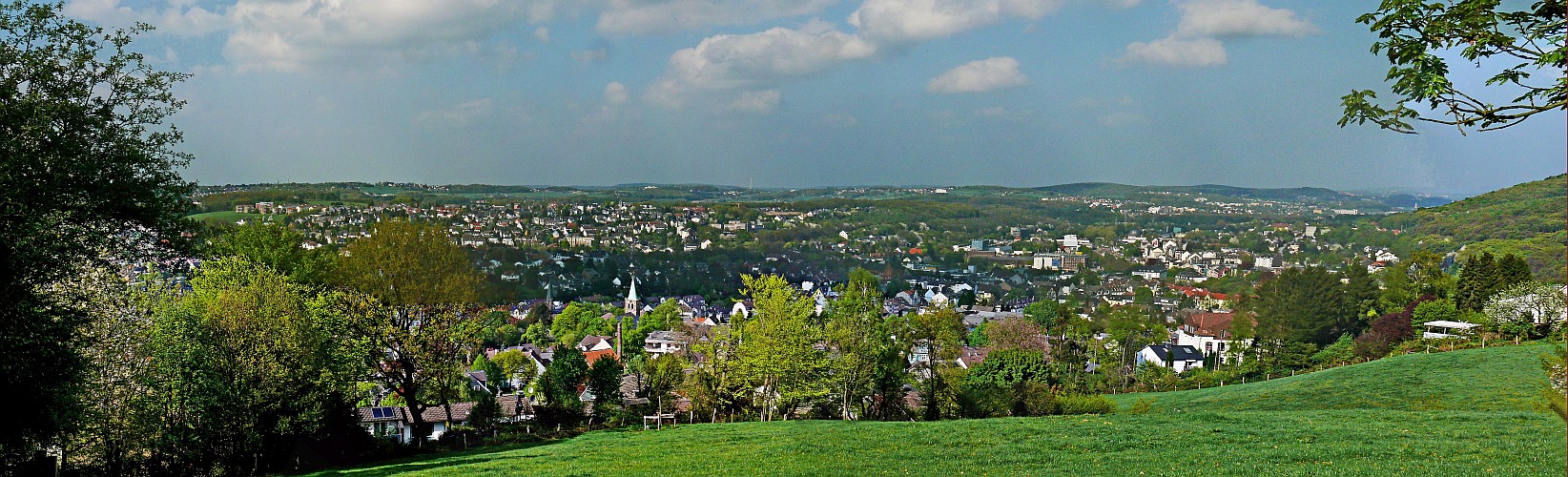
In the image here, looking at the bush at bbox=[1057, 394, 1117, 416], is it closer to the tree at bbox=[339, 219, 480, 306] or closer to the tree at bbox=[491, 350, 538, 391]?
the tree at bbox=[339, 219, 480, 306]

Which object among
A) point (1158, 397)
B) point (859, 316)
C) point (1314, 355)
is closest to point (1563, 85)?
point (859, 316)

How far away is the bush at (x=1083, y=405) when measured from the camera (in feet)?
101

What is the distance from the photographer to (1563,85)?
16.1 ft

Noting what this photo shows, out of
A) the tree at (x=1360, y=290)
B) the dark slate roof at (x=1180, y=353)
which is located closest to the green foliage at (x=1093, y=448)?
the dark slate roof at (x=1180, y=353)

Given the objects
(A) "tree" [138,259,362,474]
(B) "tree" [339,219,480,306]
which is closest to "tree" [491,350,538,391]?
(B) "tree" [339,219,480,306]

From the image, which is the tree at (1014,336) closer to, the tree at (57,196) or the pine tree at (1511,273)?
the pine tree at (1511,273)

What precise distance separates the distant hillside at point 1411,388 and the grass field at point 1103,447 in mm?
192

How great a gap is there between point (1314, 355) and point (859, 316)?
117 feet

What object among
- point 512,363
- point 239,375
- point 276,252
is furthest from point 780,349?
point 512,363

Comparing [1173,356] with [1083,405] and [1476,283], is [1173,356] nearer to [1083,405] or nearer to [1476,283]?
[1476,283]

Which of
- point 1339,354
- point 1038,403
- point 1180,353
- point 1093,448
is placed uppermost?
point 1093,448

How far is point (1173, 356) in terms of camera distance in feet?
229

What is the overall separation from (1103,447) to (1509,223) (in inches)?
4759

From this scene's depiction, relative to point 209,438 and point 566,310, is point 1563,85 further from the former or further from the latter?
point 566,310
